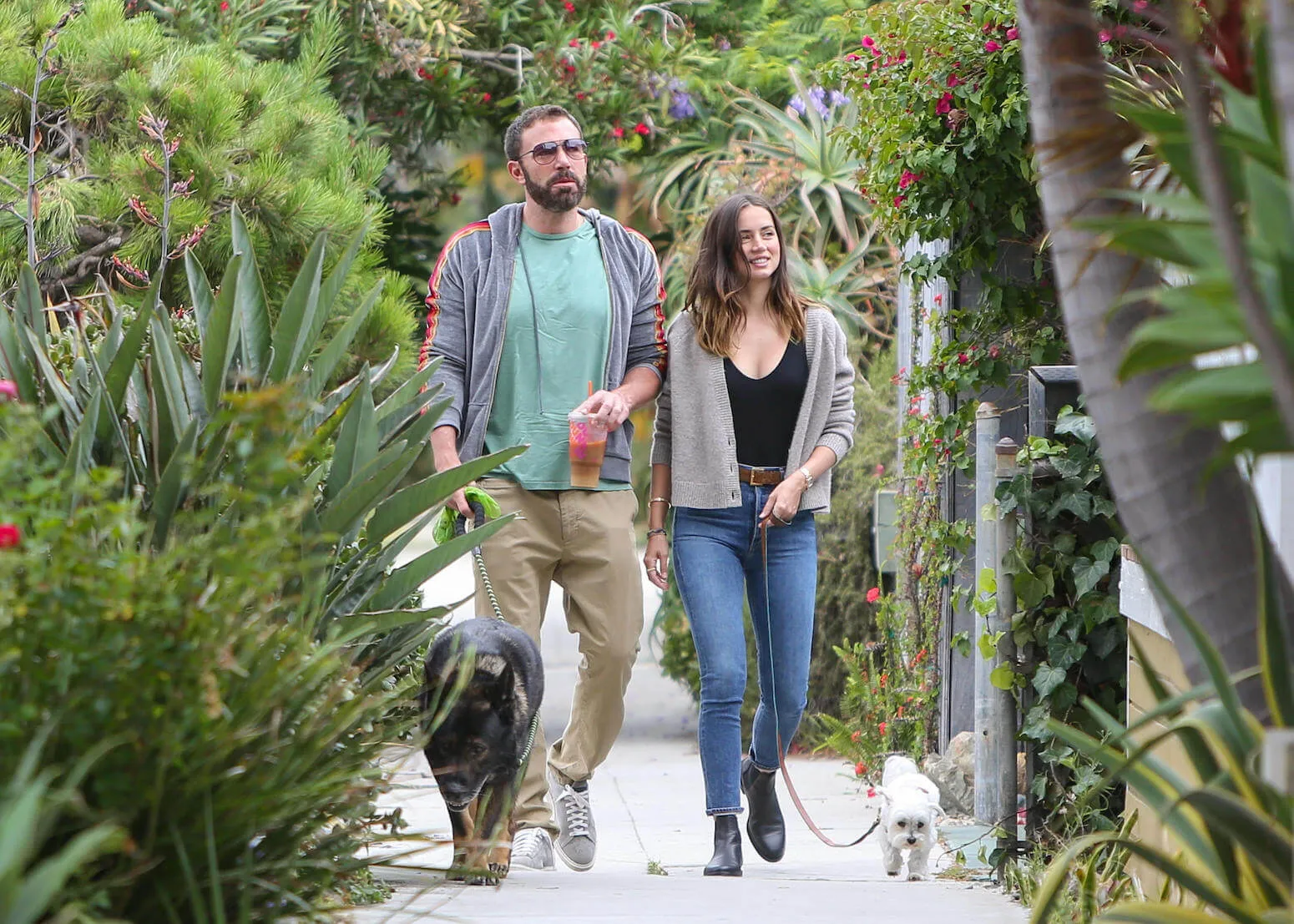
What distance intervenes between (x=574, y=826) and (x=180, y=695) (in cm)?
273

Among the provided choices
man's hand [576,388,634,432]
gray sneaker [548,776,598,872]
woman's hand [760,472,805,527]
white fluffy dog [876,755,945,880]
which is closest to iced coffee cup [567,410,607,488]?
man's hand [576,388,634,432]

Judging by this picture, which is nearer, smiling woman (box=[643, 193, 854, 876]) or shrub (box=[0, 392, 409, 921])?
shrub (box=[0, 392, 409, 921])

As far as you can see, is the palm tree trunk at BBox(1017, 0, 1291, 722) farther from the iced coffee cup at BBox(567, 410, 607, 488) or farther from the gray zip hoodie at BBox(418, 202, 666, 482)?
the gray zip hoodie at BBox(418, 202, 666, 482)

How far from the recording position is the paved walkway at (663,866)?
3.14 metres

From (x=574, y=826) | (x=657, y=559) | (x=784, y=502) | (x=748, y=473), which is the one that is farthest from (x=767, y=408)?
(x=574, y=826)

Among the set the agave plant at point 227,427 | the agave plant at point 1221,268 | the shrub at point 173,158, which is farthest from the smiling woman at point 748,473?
the agave plant at point 1221,268

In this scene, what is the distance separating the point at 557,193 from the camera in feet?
14.8

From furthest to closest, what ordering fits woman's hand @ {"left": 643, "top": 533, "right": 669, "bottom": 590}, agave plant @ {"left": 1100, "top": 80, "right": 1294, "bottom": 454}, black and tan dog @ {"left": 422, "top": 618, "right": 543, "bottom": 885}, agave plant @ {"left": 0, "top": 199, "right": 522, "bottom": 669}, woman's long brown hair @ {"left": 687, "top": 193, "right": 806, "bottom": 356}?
woman's hand @ {"left": 643, "top": 533, "right": 669, "bottom": 590} < woman's long brown hair @ {"left": 687, "top": 193, "right": 806, "bottom": 356} < black and tan dog @ {"left": 422, "top": 618, "right": 543, "bottom": 885} < agave plant @ {"left": 0, "top": 199, "right": 522, "bottom": 669} < agave plant @ {"left": 1100, "top": 80, "right": 1294, "bottom": 454}

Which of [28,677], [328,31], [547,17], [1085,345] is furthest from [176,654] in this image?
[547,17]

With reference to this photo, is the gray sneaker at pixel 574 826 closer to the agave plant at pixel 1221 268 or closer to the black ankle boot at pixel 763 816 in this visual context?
the black ankle boot at pixel 763 816

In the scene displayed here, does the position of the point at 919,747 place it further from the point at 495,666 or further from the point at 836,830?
the point at 495,666

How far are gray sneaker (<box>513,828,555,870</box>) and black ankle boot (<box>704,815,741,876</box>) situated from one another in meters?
0.46

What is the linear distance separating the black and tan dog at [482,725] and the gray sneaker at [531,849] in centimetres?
77

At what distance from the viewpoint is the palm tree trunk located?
79.5 inches
